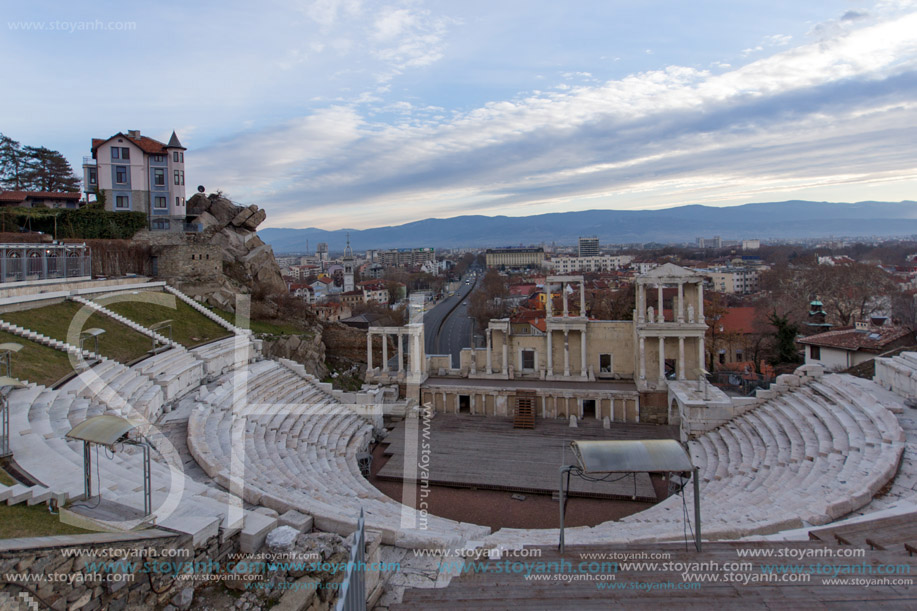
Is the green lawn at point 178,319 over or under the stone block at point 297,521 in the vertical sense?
over

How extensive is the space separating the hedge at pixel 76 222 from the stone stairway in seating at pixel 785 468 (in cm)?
3354

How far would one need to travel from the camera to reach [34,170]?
4559cm

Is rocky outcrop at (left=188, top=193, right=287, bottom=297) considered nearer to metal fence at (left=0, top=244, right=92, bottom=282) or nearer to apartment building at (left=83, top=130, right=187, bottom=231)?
apartment building at (left=83, top=130, right=187, bottom=231)

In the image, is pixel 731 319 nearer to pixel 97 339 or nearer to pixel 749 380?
pixel 749 380

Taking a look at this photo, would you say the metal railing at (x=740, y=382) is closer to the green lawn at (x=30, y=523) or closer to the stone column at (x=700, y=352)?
the stone column at (x=700, y=352)

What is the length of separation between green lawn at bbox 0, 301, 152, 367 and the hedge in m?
14.0

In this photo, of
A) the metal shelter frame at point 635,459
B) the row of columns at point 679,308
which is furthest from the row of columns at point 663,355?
the metal shelter frame at point 635,459

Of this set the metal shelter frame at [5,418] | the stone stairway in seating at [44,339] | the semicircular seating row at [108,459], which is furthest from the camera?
the stone stairway in seating at [44,339]

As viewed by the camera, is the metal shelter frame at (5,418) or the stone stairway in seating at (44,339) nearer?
the metal shelter frame at (5,418)

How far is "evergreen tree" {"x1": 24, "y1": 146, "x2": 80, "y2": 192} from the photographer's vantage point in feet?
149

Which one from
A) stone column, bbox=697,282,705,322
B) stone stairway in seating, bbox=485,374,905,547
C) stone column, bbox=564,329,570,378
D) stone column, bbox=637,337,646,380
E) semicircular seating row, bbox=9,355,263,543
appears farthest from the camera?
stone column, bbox=564,329,570,378

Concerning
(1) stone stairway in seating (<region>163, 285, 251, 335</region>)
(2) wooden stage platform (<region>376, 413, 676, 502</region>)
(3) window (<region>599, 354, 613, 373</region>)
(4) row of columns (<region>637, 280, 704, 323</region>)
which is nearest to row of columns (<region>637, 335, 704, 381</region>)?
(4) row of columns (<region>637, 280, 704, 323</region>)

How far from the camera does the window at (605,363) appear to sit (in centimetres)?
2797

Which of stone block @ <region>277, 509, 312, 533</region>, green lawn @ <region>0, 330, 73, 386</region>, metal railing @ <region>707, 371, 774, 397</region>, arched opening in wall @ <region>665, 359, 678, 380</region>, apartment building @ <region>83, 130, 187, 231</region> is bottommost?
metal railing @ <region>707, 371, 774, 397</region>
